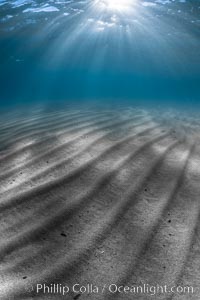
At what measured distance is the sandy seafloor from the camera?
1523 mm

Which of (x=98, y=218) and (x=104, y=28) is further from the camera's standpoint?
(x=104, y=28)

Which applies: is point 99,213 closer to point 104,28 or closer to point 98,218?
point 98,218

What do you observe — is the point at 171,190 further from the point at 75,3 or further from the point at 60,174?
the point at 75,3

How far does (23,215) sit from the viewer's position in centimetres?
207

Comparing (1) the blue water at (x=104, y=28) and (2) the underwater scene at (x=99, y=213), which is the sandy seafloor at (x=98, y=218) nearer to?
(2) the underwater scene at (x=99, y=213)

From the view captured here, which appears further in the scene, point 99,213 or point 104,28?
point 104,28

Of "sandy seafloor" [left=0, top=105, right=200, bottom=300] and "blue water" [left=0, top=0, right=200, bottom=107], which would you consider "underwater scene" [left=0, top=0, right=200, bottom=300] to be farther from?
"blue water" [left=0, top=0, right=200, bottom=107]

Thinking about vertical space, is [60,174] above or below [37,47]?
below

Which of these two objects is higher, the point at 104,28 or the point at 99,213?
the point at 104,28

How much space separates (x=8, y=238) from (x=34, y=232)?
184 millimetres

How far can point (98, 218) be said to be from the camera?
2.03 m

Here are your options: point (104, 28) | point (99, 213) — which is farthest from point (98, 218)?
point (104, 28)

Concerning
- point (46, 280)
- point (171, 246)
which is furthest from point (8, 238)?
point (171, 246)

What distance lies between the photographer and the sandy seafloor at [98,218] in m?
1.52
